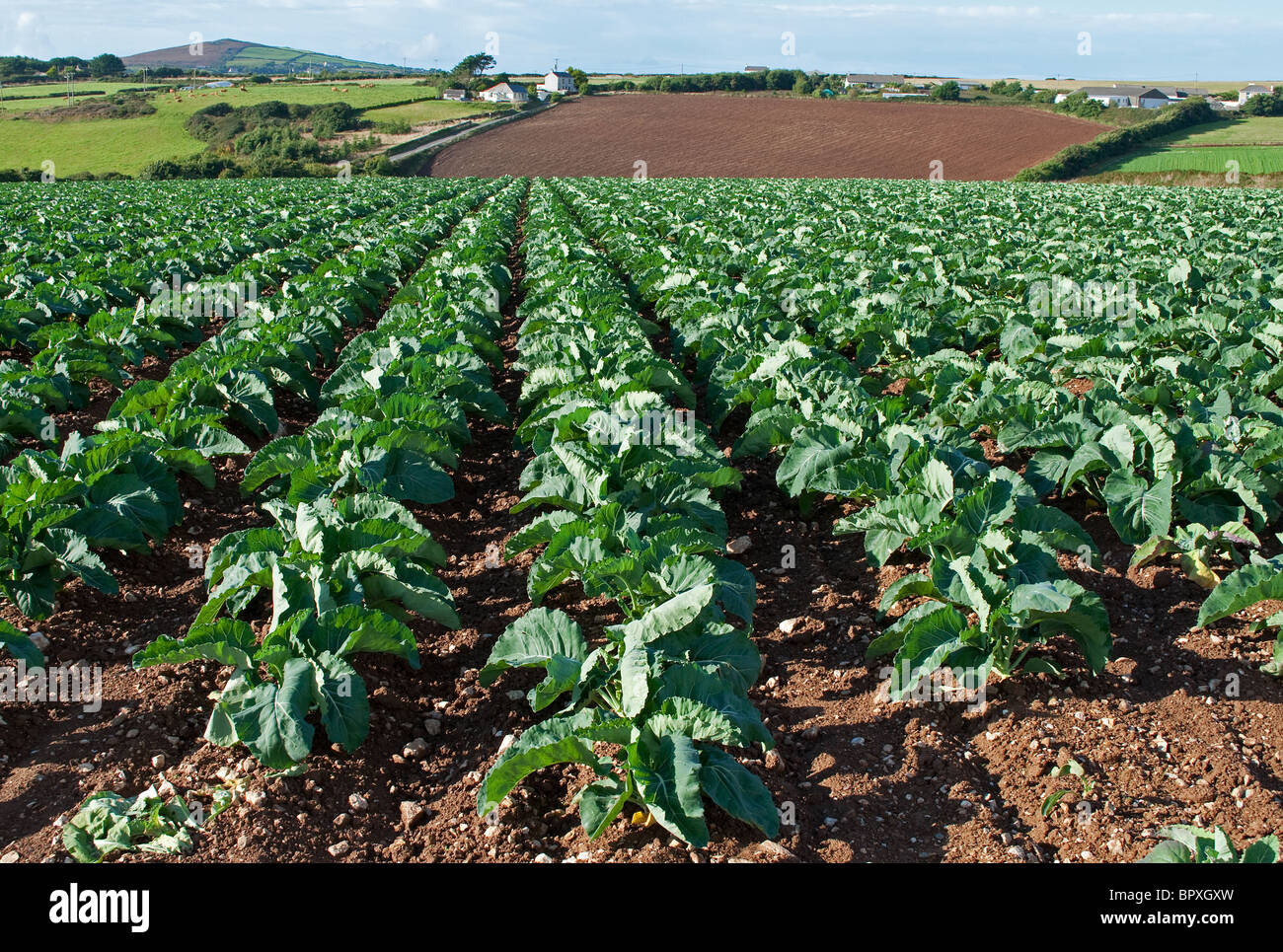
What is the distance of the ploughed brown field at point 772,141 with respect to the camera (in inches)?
2044

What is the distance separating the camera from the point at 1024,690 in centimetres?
381

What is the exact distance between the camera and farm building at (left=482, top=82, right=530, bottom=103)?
7638 cm

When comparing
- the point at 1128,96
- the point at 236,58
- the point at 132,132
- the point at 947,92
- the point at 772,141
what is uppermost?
the point at 236,58

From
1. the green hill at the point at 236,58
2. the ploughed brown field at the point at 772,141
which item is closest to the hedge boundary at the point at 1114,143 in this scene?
the ploughed brown field at the point at 772,141

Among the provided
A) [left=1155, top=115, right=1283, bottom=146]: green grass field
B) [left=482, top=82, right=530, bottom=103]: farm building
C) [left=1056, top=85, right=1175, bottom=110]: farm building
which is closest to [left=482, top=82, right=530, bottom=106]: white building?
[left=482, top=82, right=530, bottom=103]: farm building

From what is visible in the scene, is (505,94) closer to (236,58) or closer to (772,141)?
(772,141)

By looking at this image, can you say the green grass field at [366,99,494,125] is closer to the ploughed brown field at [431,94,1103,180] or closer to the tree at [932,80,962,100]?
the ploughed brown field at [431,94,1103,180]

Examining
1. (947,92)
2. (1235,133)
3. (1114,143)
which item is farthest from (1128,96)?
(1114,143)

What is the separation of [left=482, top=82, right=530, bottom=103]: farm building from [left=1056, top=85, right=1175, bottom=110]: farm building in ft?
150

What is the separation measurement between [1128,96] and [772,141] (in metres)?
46.5

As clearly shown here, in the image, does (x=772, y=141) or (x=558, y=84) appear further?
(x=558, y=84)

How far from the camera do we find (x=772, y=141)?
59.5 metres

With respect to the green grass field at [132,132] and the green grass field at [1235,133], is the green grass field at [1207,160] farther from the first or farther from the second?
the green grass field at [132,132]

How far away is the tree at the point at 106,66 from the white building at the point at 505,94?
5093cm
